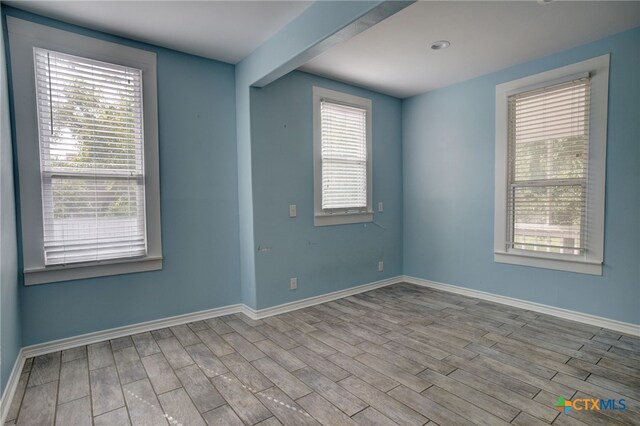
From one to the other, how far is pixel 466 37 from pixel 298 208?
2.27m

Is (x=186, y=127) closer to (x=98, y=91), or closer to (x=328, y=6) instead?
(x=98, y=91)

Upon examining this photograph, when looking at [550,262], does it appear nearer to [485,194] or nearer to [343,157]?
[485,194]

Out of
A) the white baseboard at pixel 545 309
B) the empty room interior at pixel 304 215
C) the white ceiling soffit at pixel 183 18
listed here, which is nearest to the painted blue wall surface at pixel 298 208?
the empty room interior at pixel 304 215

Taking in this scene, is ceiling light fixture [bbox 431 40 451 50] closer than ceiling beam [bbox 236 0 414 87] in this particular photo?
No

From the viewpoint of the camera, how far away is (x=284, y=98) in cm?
355

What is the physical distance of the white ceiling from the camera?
95.3 inches

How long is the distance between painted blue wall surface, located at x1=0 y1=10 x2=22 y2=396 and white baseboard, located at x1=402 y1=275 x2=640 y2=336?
420 centimetres

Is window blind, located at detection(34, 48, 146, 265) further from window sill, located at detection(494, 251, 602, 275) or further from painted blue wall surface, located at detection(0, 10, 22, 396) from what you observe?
window sill, located at detection(494, 251, 602, 275)

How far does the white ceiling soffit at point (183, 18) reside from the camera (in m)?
2.38

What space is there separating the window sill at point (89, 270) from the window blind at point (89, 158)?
5 centimetres

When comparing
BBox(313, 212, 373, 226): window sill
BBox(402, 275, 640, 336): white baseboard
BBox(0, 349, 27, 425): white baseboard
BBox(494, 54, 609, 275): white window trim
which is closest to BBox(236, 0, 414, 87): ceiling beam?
BBox(313, 212, 373, 226): window sill

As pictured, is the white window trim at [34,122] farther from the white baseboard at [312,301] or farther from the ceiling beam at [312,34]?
the white baseboard at [312,301]

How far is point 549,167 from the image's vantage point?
11.0ft

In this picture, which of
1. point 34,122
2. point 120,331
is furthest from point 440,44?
point 120,331
